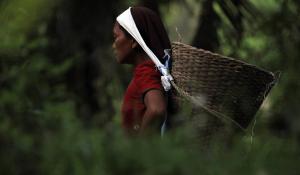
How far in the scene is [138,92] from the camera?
151 inches

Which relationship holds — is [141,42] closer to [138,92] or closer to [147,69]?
[147,69]

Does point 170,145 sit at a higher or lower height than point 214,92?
higher

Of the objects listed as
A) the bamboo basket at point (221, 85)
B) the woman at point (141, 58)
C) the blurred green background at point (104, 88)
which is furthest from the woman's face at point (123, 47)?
the bamboo basket at point (221, 85)

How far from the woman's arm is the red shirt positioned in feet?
0.14

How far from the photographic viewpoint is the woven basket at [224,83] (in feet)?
11.6

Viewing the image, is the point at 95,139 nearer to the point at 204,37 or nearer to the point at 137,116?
the point at 137,116

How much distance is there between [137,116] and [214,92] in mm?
396

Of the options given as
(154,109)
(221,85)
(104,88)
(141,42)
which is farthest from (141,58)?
(104,88)

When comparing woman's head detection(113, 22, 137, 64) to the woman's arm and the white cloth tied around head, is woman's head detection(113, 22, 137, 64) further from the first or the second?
the woman's arm

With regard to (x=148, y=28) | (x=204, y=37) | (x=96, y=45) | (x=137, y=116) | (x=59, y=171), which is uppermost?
(x=59, y=171)

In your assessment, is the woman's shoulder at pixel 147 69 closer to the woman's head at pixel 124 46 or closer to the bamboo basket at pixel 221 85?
the woman's head at pixel 124 46

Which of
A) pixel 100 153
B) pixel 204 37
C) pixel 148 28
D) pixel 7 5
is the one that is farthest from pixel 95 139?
pixel 204 37

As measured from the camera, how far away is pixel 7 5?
249cm

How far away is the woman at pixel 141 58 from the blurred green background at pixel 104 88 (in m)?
0.12
